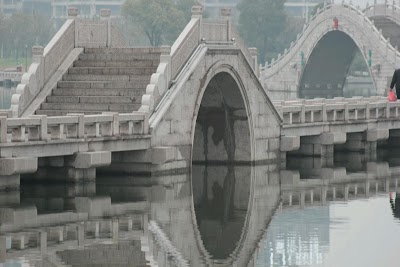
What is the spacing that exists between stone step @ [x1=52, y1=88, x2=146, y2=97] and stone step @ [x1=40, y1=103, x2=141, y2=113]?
0.44 metres

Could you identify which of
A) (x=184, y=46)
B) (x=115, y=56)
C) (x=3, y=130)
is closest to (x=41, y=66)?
(x=115, y=56)

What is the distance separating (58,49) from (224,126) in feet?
16.7

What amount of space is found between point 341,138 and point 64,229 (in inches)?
676

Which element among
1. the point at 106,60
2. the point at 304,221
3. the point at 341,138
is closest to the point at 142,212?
the point at 304,221

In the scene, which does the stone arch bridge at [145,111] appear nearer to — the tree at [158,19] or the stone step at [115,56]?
the stone step at [115,56]

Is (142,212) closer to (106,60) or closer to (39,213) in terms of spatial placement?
(39,213)

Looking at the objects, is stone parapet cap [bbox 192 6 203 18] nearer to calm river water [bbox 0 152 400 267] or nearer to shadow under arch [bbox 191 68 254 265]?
shadow under arch [bbox 191 68 254 265]

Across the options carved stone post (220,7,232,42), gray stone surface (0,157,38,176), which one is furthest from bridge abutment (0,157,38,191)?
carved stone post (220,7,232,42)

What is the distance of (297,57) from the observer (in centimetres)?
13200

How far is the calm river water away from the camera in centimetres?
2444

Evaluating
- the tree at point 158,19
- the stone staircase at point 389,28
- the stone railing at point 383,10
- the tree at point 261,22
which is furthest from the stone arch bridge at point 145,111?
the tree at point 261,22

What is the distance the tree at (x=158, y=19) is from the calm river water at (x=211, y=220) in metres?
104

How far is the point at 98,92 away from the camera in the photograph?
36.8 meters

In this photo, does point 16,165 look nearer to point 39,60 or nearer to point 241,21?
point 39,60
